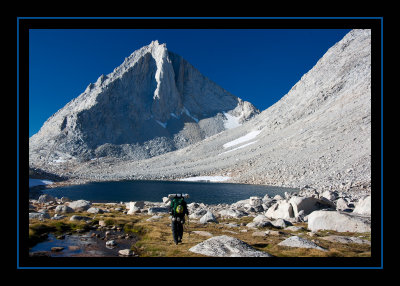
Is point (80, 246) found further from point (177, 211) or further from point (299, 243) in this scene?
point (299, 243)

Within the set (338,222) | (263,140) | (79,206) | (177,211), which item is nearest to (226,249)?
(177,211)

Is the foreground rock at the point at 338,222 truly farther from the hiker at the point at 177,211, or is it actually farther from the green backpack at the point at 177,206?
the green backpack at the point at 177,206

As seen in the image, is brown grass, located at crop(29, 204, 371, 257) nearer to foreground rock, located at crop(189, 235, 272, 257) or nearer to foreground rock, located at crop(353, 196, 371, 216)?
foreground rock, located at crop(189, 235, 272, 257)

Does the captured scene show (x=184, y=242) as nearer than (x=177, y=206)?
No
